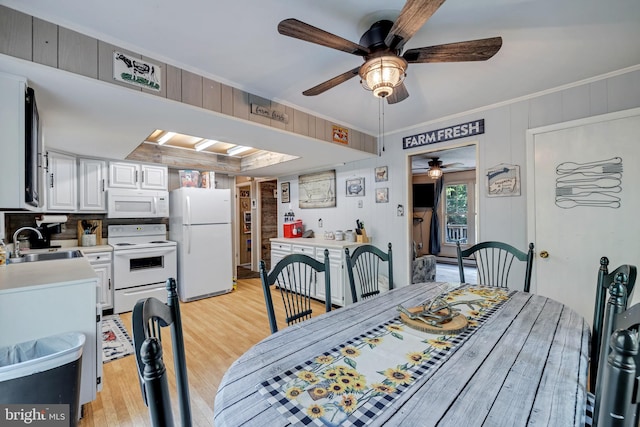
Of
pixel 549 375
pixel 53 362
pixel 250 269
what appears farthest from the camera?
pixel 250 269

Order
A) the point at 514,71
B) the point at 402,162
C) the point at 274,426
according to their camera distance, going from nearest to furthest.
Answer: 1. the point at 274,426
2. the point at 514,71
3. the point at 402,162

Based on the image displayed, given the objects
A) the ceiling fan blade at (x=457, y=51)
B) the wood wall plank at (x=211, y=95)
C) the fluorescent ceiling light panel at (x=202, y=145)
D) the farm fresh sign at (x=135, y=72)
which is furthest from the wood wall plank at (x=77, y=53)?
the fluorescent ceiling light panel at (x=202, y=145)

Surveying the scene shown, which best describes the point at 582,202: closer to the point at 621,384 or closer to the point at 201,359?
the point at 621,384

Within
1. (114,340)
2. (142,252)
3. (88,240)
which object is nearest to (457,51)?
(114,340)

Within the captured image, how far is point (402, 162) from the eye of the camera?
3525 millimetres

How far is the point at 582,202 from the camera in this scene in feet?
7.59

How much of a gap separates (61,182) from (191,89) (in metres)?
2.73

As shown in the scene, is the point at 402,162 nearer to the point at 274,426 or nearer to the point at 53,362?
the point at 274,426

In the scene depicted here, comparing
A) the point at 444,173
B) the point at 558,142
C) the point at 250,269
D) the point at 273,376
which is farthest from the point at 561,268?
the point at 250,269

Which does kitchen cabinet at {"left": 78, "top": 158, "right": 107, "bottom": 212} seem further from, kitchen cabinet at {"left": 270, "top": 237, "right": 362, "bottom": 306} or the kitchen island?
kitchen cabinet at {"left": 270, "top": 237, "right": 362, "bottom": 306}

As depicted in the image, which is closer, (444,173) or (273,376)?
(273,376)

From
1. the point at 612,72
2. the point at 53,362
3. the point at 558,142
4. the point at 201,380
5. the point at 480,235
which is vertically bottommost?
the point at 201,380

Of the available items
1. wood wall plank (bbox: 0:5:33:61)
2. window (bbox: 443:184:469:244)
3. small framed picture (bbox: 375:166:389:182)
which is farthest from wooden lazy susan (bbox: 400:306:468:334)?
window (bbox: 443:184:469:244)

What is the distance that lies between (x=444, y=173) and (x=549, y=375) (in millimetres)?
6901
